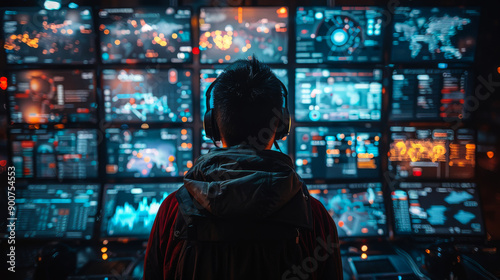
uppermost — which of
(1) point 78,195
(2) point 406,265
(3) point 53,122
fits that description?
(3) point 53,122

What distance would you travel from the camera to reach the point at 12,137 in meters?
2.18

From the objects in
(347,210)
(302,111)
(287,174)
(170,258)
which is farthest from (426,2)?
(170,258)

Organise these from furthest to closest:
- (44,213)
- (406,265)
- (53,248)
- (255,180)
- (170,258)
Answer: (44,213)
(406,265)
(53,248)
(170,258)
(255,180)

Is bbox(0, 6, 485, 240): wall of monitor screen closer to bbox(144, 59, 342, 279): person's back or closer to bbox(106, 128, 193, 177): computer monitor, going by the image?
bbox(106, 128, 193, 177): computer monitor

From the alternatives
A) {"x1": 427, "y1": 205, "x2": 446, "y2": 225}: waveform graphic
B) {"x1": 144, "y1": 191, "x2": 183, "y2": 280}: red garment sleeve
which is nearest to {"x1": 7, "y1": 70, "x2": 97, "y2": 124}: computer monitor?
{"x1": 144, "y1": 191, "x2": 183, "y2": 280}: red garment sleeve

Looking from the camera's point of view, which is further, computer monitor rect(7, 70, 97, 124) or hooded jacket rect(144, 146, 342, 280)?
computer monitor rect(7, 70, 97, 124)

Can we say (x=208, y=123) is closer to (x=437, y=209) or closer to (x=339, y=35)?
(x=339, y=35)

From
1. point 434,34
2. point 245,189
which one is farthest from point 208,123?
point 434,34

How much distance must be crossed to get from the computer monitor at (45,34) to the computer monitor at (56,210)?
3.37 feet

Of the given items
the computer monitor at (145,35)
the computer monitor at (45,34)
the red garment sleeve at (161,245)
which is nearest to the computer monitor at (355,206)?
the red garment sleeve at (161,245)

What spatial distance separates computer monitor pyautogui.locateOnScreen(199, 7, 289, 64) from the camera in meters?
2.18

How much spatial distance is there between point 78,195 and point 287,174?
1967mm

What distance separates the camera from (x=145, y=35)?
2174 mm

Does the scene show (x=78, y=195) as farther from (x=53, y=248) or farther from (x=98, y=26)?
(x=98, y=26)
